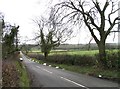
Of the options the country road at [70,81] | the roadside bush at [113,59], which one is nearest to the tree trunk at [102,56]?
the roadside bush at [113,59]

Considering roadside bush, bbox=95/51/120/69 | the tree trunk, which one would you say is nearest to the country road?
roadside bush, bbox=95/51/120/69

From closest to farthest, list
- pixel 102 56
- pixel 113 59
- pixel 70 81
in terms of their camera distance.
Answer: pixel 70 81 < pixel 113 59 < pixel 102 56

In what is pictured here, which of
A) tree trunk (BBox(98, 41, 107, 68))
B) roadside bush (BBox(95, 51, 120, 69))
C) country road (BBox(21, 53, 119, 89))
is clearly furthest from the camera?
tree trunk (BBox(98, 41, 107, 68))

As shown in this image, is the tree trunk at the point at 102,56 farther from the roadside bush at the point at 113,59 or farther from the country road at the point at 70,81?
the country road at the point at 70,81

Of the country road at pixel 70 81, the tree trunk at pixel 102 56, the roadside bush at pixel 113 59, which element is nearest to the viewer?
the country road at pixel 70 81

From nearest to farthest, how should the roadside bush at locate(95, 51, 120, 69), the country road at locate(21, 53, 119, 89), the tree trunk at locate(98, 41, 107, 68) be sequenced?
the country road at locate(21, 53, 119, 89) < the roadside bush at locate(95, 51, 120, 69) < the tree trunk at locate(98, 41, 107, 68)

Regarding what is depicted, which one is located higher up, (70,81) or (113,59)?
(113,59)

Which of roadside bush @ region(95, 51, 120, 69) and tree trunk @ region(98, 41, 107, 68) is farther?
tree trunk @ region(98, 41, 107, 68)

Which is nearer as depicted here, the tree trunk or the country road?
the country road

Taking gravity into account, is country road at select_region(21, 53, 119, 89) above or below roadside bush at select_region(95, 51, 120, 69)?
below

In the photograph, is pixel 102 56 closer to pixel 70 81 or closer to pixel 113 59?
pixel 113 59

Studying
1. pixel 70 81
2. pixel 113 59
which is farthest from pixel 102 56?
pixel 70 81

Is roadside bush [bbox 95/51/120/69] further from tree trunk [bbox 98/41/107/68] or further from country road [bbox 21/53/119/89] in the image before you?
country road [bbox 21/53/119/89]

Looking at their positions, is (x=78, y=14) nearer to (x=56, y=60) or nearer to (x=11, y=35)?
(x=11, y=35)
